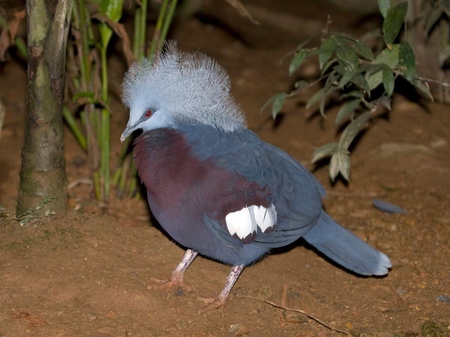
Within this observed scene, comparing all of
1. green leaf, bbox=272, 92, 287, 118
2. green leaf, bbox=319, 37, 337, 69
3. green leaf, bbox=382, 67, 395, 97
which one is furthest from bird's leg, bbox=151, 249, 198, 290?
green leaf, bbox=382, 67, 395, 97

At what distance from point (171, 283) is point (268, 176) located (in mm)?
780

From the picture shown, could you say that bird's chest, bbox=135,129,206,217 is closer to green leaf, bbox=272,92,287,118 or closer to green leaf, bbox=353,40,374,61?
green leaf, bbox=272,92,287,118

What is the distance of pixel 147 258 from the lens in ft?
12.0

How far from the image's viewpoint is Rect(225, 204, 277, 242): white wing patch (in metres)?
3.21

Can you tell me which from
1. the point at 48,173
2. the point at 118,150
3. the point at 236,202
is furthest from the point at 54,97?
the point at 118,150

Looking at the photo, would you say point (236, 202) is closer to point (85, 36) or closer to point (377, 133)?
point (85, 36)

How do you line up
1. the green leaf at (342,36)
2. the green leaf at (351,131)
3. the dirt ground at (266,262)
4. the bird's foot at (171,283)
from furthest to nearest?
the green leaf at (351,131) → the green leaf at (342,36) → the bird's foot at (171,283) → the dirt ground at (266,262)

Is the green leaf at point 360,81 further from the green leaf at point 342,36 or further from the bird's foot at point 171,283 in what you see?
the bird's foot at point 171,283

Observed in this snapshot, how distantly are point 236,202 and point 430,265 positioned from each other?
145cm

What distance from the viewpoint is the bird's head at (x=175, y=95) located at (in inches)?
127

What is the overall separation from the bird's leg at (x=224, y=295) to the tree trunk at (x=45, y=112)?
1.07m

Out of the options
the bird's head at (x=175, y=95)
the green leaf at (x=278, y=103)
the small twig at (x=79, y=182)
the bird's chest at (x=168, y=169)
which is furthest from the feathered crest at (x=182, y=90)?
the small twig at (x=79, y=182)

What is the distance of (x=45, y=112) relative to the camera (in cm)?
339

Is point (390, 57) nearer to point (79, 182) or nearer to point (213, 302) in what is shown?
point (213, 302)
